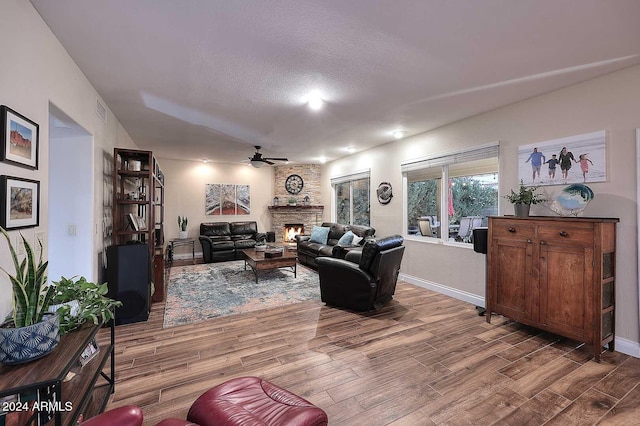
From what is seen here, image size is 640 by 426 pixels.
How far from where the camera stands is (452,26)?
202 cm

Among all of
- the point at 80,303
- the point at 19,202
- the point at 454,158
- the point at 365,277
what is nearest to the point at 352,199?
the point at 454,158

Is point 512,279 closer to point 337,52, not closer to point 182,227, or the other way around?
point 337,52

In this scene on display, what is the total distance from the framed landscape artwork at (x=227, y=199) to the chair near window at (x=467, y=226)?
231 inches

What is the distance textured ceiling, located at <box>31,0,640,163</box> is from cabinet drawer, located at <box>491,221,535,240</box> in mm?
1479

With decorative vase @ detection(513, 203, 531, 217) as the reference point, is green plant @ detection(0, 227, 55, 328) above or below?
below

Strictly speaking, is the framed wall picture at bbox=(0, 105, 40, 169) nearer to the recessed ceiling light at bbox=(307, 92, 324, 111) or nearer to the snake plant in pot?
the snake plant in pot

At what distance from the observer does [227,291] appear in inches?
177

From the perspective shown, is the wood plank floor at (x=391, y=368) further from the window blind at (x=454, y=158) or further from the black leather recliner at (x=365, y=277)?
the window blind at (x=454, y=158)

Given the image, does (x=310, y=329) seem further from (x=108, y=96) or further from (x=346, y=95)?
(x=108, y=96)

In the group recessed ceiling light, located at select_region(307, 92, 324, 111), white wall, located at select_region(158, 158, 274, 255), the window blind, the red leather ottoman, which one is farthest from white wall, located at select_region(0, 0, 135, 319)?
white wall, located at select_region(158, 158, 274, 255)

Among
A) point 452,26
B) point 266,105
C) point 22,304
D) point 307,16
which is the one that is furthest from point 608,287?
point 22,304

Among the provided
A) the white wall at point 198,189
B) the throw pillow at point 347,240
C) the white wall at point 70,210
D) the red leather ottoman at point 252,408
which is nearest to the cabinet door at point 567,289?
the red leather ottoman at point 252,408

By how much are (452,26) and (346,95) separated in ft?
4.55

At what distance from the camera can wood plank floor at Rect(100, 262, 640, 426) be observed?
190cm
